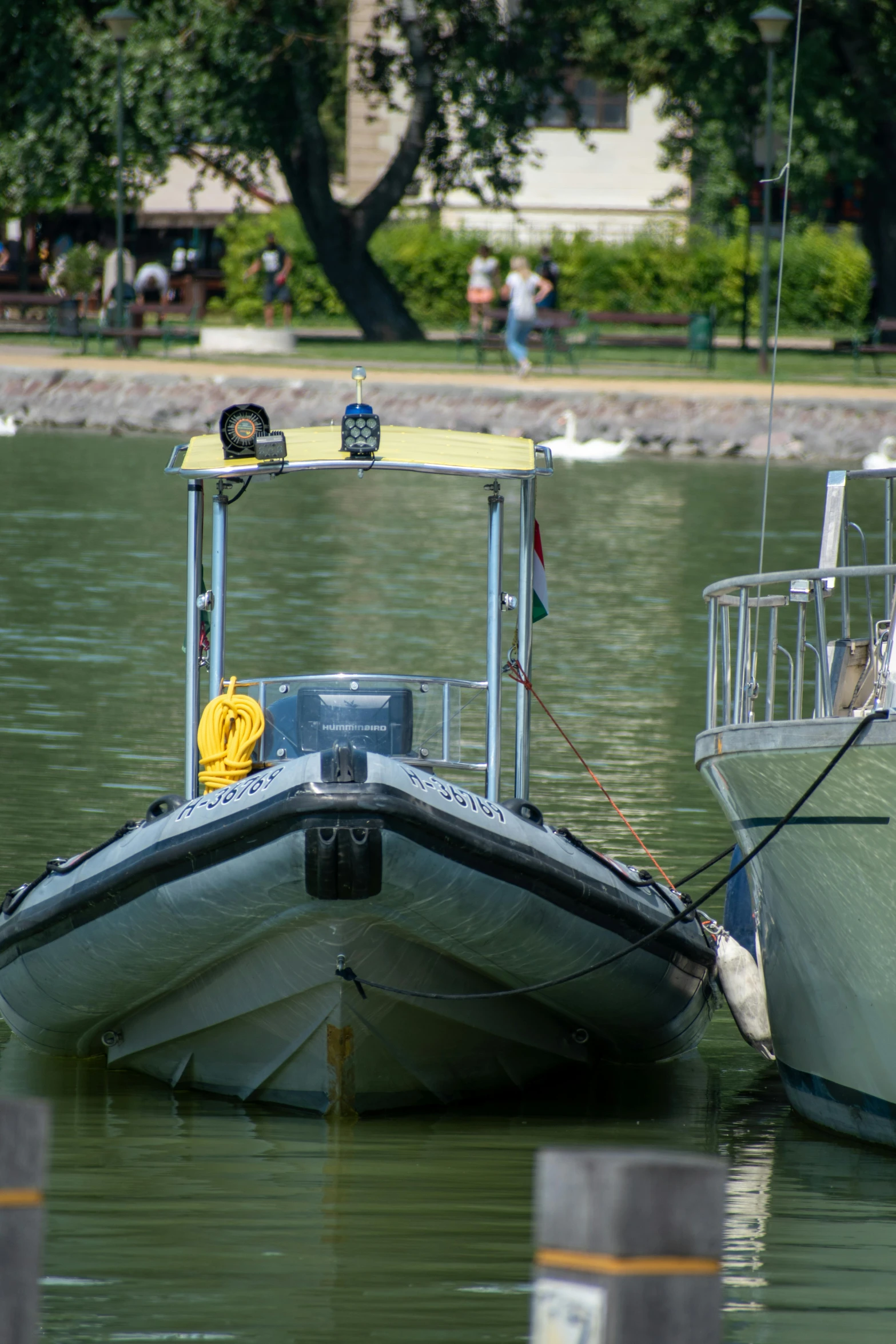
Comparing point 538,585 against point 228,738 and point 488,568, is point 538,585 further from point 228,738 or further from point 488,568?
point 228,738

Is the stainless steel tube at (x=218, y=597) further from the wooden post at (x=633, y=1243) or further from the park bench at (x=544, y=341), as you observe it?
the park bench at (x=544, y=341)

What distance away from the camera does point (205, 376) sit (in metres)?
30.0

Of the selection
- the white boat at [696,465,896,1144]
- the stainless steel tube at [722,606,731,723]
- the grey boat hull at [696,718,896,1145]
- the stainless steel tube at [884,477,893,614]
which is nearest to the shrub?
the stainless steel tube at [884,477,893,614]

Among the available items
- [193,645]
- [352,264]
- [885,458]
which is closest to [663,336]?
[352,264]

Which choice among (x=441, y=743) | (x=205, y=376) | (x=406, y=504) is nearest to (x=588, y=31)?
(x=205, y=376)

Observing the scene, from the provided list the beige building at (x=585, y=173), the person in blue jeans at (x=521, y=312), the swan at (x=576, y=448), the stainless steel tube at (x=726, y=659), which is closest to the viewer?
the stainless steel tube at (x=726, y=659)

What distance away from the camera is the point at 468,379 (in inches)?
1203

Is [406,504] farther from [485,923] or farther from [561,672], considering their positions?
[485,923]

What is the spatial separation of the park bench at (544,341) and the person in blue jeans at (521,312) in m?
0.61

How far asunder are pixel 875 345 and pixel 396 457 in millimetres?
28066

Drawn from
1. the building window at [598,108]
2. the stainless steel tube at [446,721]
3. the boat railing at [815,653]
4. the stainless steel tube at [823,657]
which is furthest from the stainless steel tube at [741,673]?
the building window at [598,108]

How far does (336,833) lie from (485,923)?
610 mm

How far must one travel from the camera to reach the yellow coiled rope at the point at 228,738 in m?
6.98

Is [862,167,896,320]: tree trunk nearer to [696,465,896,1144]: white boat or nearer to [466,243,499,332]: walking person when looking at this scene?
[466,243,499,332]: walking person
